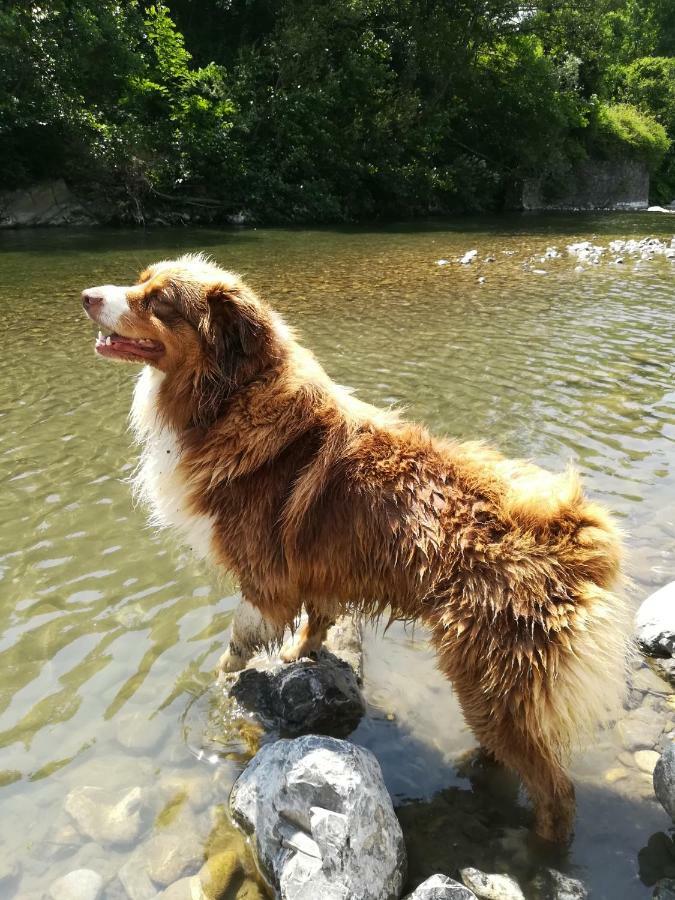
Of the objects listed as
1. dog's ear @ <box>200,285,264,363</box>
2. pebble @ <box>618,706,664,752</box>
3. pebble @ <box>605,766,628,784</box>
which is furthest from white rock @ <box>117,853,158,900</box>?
pebble @ <box>618,706,664,752</box>

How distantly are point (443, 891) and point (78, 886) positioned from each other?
1376 millimetres

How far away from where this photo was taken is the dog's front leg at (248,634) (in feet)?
10.4

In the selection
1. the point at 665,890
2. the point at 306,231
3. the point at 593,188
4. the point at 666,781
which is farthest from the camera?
the point at 593,188

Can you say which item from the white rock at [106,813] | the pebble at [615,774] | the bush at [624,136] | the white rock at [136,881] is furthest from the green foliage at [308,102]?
the pebble at [615,774]

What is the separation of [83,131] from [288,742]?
2239 centimetres

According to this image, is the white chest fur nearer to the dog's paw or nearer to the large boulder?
the dog's paw

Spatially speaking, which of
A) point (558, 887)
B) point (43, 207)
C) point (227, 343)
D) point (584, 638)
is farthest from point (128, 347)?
point (43, 207)

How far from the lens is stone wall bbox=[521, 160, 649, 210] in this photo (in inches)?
1330

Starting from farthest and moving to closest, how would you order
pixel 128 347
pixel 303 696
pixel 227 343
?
pixel 303 696
pixel 128 347
pixel 227 343

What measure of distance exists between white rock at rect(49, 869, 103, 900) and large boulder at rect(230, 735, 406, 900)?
22.7 inches

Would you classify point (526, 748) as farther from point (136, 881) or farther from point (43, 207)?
point (43, 207)

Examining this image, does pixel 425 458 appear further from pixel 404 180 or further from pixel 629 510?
pixel 404 180

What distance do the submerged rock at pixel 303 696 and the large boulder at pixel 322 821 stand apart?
52cm

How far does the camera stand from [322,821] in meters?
2.48
